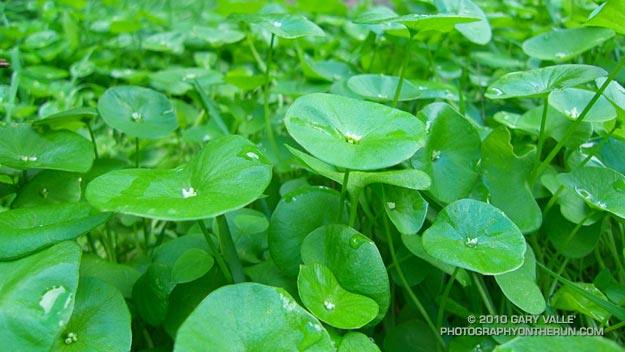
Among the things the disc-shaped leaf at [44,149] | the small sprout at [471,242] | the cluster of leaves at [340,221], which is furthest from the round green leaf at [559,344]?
the disc-shaped leaf at [44,149]

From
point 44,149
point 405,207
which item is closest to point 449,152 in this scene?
point 405,207

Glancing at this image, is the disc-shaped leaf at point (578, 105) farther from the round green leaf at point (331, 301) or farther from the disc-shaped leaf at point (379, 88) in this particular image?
the round green leaf at point (331, 301)

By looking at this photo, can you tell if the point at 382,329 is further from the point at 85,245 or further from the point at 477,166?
the point at 85,245

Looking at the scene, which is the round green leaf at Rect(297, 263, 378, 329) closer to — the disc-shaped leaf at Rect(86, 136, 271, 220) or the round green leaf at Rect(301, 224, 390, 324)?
the round green leaf at Rect(301, 224, 390, 324)

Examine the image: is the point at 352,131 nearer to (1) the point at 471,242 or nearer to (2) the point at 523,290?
(1) the point at 471,242

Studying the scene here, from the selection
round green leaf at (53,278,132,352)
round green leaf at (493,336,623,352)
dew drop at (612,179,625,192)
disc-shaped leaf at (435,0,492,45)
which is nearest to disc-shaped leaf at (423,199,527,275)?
round green leaf at (493,336,623,352)
